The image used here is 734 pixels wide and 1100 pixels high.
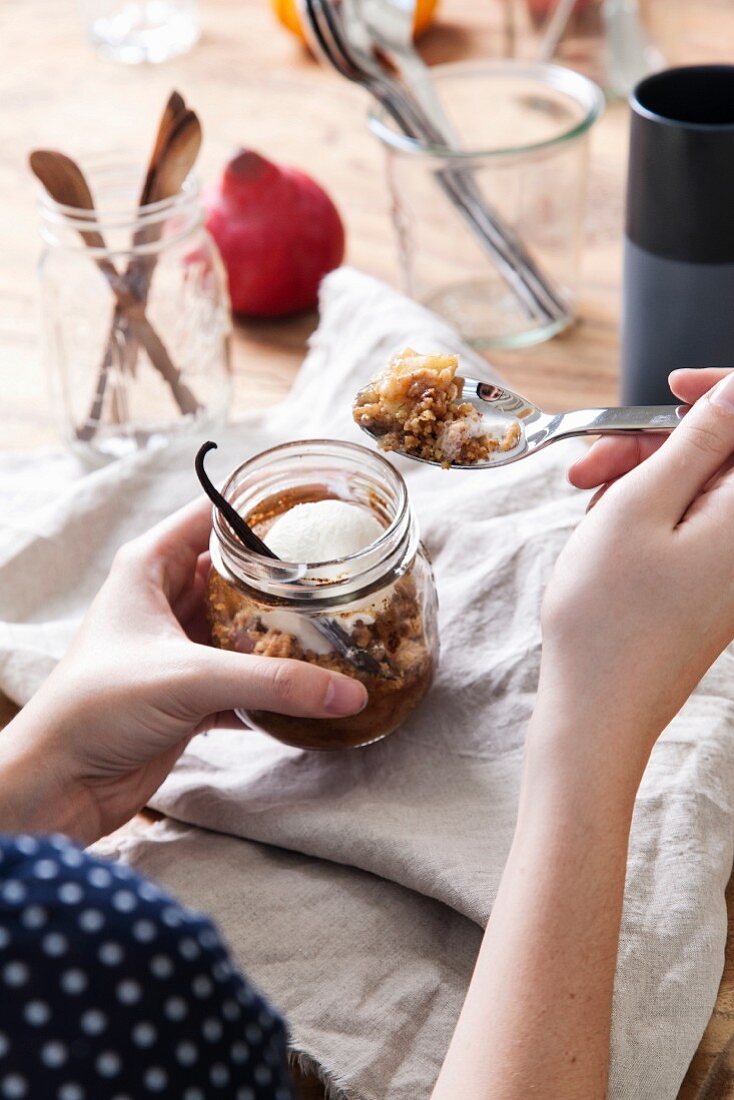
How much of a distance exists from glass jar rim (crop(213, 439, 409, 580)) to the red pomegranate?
414 mm

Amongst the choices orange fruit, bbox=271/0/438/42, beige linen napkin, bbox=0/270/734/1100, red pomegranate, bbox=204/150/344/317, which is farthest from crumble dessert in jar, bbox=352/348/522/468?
orange fruit, bbox=271/0/438/42

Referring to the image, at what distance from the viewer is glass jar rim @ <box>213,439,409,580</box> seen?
0.62 metres

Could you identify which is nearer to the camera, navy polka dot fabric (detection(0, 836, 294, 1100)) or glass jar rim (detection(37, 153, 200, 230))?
navy polka dot fabric (detection(0, 836, 294, 1100))

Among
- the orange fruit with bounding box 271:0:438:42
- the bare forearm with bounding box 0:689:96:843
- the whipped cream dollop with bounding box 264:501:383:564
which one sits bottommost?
the bare forearm with bounding box 0:689:96:843

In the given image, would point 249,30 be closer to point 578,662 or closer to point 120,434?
point 120,434

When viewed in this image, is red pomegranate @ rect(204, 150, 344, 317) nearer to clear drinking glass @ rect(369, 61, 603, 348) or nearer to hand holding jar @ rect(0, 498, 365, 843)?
clear drinking glass @ rect(369, 61, 603, 348)

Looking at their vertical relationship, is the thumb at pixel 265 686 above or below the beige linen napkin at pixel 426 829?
above

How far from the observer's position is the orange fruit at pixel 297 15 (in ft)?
4.89

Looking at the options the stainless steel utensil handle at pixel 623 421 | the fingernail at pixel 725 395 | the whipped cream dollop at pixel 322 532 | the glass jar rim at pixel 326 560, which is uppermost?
the fingernail at pixel 725 395

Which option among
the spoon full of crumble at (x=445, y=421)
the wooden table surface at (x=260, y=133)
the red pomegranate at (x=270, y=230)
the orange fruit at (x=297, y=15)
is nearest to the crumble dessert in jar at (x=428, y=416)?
the spoon full of crumble at (x=445, y=421)

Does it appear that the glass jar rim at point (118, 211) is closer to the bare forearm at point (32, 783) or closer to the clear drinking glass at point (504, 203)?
the clear drinking glass at point (504, 203)

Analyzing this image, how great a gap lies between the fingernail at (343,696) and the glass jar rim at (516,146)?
0.54 meters

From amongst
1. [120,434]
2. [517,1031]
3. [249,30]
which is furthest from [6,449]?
[249,30]

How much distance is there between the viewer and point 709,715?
2.27ft
